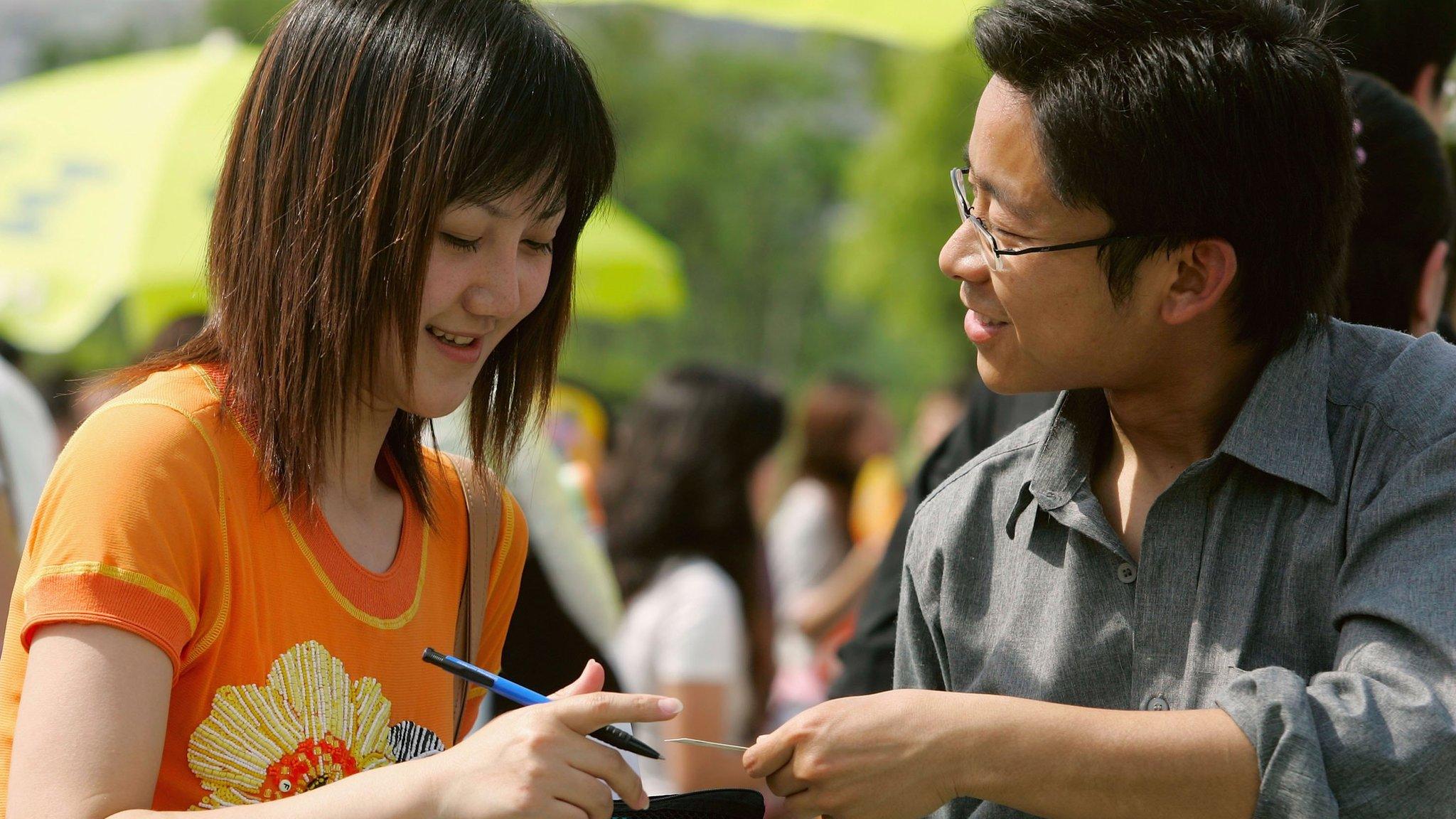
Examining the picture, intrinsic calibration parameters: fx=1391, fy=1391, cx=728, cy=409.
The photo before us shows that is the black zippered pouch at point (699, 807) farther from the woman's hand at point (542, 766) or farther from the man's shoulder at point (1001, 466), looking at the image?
the man's shoulder at point (1001, 466)

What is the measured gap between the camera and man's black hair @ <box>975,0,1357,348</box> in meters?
1.71

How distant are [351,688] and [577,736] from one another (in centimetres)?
39

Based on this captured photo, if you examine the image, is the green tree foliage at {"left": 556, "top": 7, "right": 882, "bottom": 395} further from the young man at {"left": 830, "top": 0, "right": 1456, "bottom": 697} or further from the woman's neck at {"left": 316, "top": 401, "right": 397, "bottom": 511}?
the woman's neck at {"left": 316, "top": 401, "right": 397, "bottom": 511}

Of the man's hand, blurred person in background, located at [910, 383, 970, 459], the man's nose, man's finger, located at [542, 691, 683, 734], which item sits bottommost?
blurred person in background, located at [910, 383, 970, 459]

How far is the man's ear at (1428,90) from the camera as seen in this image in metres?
2.82

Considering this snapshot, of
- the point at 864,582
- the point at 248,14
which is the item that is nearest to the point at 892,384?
the point at 248,14

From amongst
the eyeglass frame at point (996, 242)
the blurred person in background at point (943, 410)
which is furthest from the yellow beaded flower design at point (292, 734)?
the blurred person in background at point (943, 410)

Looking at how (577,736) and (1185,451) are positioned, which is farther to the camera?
(1185,451)

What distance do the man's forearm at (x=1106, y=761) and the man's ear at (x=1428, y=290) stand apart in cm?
112

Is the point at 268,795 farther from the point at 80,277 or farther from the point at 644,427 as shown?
the point at 80,277

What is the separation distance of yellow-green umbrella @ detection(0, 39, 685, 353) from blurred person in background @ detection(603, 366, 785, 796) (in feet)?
2.06

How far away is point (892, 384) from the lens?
89.2 ft

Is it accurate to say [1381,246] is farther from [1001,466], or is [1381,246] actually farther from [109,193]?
[109,193]

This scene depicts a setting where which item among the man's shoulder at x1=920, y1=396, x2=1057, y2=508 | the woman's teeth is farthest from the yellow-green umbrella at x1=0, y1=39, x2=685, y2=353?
the woman's teeth
